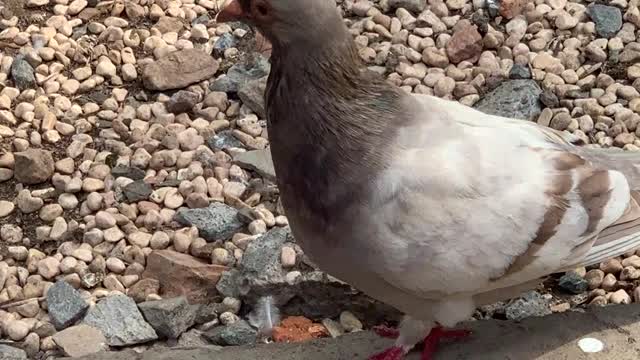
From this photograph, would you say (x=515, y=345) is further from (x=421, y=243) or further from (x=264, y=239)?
(x=264, y=239)

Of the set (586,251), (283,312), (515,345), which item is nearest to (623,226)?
(586,251)

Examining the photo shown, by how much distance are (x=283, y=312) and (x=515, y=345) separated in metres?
0.93

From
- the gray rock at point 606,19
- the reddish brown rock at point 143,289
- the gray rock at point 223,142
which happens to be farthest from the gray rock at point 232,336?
the gray rock at point 606,19

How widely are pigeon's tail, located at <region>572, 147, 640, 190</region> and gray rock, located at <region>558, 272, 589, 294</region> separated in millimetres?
680

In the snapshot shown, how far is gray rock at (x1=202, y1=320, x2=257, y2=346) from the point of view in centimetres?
408

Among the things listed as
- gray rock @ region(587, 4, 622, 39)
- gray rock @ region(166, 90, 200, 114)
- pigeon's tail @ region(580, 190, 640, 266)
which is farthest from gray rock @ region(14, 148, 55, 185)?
gray rock @ region(587, 4, 622, 39)

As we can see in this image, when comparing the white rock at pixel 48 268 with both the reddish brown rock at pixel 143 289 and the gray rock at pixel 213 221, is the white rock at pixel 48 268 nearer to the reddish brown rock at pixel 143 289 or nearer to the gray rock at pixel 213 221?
the reddish brown rock at pixel 143 289

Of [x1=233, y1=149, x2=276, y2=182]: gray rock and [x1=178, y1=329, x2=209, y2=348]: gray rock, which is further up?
[x1=233, y1=149, x2=276, y2=182]: gray rock

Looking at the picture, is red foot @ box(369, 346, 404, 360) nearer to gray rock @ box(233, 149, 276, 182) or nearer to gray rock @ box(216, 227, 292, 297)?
gray rock @ box(216, 227, 292, 297)

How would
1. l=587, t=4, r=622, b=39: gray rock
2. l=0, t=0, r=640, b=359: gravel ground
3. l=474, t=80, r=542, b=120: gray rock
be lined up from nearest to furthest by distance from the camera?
l=0, t=0, r=640, b=359: gravel ground < l=474, t=80, r=542, b=120: gray rock < l=587, t=4, r=622, b=39: gray rock

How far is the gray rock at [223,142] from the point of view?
4.89 meters

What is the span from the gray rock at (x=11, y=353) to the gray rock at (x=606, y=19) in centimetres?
307

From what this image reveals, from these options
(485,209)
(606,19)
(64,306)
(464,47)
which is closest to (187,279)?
(64,306)

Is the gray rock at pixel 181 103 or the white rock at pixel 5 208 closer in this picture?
the white rock at pixel 5 208
